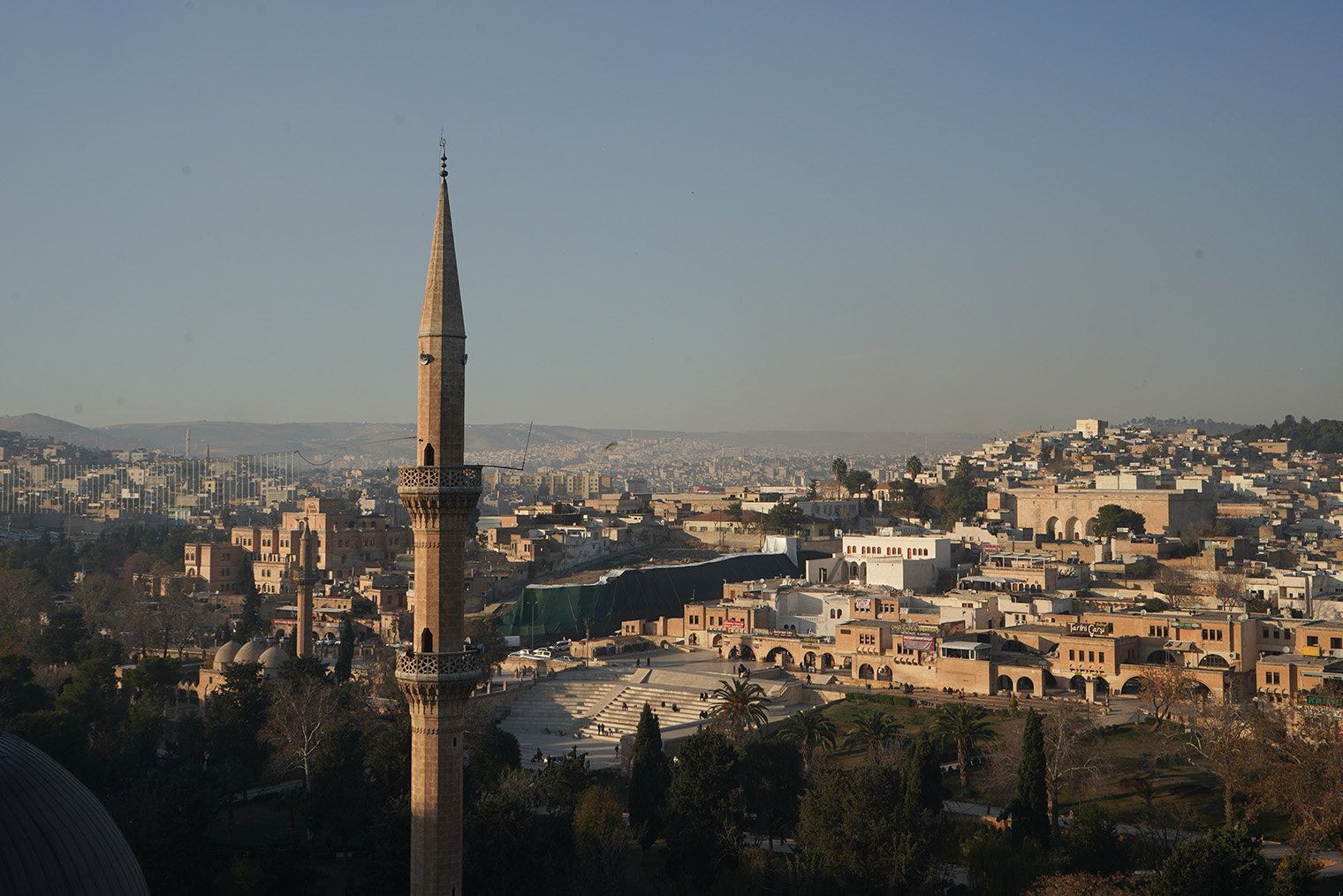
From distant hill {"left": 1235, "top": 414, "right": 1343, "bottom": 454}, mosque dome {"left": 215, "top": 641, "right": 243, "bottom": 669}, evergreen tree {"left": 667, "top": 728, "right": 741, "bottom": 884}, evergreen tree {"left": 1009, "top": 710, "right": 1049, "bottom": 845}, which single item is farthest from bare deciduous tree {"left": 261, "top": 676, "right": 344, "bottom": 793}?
distant hill {"left": 1235, "top": 414, "right": 1343, "bottom": 454}

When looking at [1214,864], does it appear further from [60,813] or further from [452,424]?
[60,813]

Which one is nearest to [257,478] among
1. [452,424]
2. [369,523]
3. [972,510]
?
[369,523]

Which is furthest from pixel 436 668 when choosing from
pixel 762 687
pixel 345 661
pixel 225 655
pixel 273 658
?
pixel 225 655

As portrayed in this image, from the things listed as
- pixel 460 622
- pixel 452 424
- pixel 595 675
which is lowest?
pixel 595 675

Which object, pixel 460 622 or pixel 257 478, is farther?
pixel 257 478

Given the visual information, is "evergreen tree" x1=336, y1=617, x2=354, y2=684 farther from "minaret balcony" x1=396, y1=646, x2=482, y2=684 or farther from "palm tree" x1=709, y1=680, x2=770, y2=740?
"minaret balcony" x1=396, y1=646, x2=482, y2=684
